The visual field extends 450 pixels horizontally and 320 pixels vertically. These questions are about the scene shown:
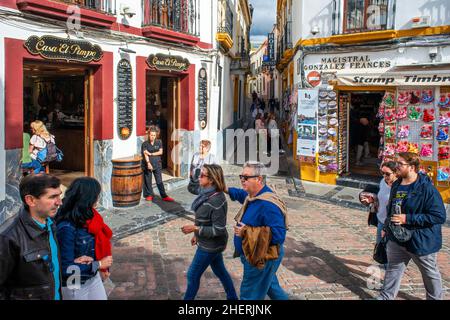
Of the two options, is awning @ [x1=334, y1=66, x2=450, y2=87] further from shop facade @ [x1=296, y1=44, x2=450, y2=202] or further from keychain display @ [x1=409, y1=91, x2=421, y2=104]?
keychain display @ [x1=409, y1=91, x2=421, y2=104]

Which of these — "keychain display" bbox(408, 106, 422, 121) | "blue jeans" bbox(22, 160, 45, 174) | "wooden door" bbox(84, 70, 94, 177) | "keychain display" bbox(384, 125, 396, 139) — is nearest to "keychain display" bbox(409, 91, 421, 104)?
"keychain display" bbox(408, 106, 422, 121)

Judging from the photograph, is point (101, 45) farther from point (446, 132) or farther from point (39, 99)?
point (446, 132)

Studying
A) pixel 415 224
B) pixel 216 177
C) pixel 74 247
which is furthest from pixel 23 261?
pixel 415 224

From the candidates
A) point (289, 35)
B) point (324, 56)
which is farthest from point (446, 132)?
point (289, 35)

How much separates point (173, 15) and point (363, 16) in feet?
15.7

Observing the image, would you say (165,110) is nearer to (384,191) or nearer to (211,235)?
(384,191)

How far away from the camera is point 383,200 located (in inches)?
210

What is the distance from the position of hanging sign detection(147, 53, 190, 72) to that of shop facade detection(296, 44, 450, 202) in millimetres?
3216

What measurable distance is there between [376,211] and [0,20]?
242 inches

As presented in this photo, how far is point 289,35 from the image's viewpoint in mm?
15703

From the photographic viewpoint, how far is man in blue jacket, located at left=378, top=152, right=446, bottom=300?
435 cm

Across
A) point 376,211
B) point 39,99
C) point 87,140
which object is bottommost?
point 376,211

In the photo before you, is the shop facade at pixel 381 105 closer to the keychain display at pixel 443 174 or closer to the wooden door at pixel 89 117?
the keychain display at pixel 443 174

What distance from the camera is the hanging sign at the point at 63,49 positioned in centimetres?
706
